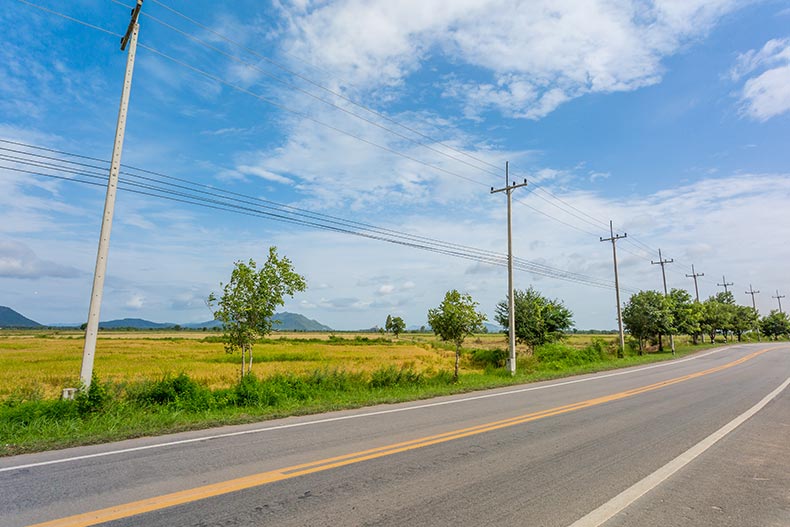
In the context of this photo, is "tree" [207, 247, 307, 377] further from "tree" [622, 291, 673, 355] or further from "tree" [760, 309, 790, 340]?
"tree" [760, 309, 790, 340]

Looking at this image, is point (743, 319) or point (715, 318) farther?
point (743, 319)

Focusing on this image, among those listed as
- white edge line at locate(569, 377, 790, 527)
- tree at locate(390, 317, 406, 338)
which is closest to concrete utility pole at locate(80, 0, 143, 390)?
white edge line at locate(569, 377, 790, 527)

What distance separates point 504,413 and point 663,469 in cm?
454

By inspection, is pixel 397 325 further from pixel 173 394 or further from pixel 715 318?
pixel 173 394

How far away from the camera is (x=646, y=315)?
134 ft

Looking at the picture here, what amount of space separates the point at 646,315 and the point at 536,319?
1253cm

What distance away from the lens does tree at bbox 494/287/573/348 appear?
36.6 m

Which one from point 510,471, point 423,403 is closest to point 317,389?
point 423,403

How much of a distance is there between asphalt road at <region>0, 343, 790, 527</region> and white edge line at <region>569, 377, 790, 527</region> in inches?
1.0

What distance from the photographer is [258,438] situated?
24.9 feet

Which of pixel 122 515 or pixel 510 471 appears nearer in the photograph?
pixel 122 515

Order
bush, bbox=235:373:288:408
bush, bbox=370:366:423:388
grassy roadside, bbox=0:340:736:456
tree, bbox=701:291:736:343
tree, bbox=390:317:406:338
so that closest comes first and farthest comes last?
grassy roadside, bbox=0:340:736:456 < bush, bbox=235:373:288:408 < bush, bbox=370:366:423:388 < tree, bbox=701:291:736:343 < tree, bbox=390:317:406:338

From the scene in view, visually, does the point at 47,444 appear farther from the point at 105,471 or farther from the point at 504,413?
the point at 504,413

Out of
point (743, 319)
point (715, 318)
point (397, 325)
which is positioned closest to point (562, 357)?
point (715, 318)
